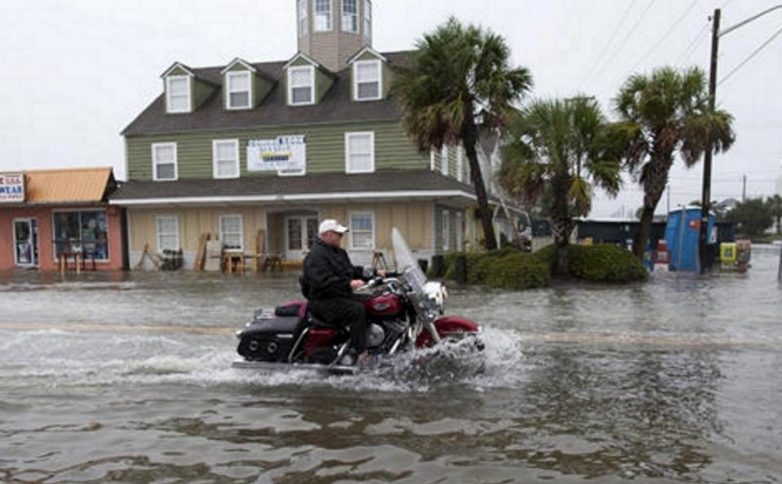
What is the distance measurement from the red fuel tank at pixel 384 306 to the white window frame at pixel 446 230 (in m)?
18.1

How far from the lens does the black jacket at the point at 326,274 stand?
6.80m

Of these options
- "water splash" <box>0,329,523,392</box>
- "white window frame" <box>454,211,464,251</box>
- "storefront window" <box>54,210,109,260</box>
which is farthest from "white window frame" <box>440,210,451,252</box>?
"water splash" <box>0,329,523,392</box>

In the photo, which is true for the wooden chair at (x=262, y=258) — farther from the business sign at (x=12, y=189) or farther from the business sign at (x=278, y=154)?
the business sign at (x=12, y=189)

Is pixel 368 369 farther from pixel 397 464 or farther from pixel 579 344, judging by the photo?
pixel 579 344

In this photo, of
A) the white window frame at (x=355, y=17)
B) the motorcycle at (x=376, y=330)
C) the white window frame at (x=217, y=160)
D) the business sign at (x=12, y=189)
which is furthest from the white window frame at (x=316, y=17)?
the motorcycle at (x=376, y=330)

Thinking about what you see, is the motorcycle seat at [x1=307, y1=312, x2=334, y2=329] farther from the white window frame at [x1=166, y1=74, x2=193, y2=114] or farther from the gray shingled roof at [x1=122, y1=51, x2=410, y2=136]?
the white window frame at [x1=166, y1=74, x2=193, y2=114]

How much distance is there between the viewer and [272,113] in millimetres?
25578

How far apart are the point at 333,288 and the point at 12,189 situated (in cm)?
2413

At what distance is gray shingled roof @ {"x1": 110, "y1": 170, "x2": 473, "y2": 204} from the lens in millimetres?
22531

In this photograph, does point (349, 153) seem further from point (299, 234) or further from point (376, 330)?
point (376, 330)

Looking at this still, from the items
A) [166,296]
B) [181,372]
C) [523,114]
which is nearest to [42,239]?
[166,296]

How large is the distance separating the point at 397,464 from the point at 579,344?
5.17m

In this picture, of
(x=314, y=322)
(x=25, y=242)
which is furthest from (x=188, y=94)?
(x=314, y=322)

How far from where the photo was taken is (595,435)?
17.8ft
